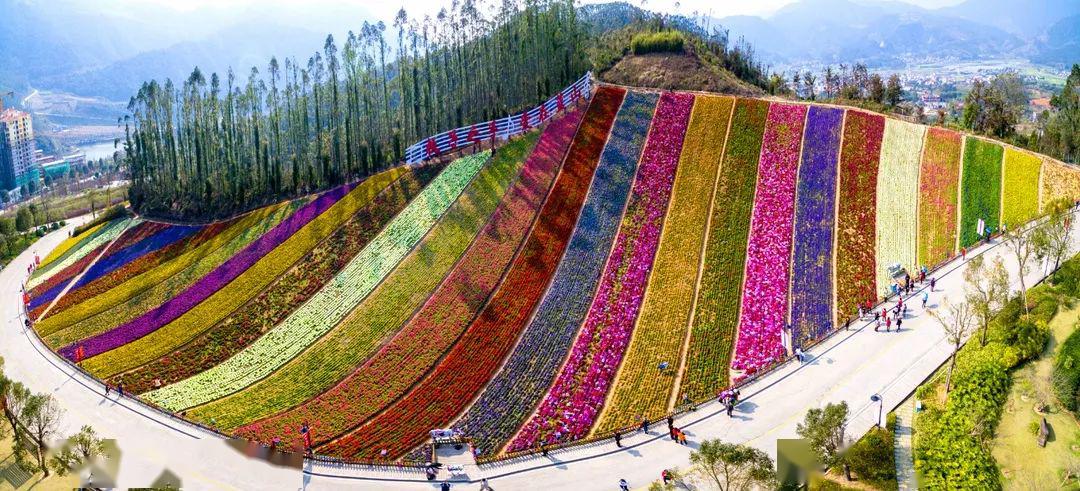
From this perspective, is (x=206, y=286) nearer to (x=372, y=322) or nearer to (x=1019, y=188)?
(x=372, y=322)

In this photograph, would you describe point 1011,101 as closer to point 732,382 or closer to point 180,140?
point 732,382

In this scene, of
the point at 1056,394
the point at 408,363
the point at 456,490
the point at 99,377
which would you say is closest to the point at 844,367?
the point at 1056,394

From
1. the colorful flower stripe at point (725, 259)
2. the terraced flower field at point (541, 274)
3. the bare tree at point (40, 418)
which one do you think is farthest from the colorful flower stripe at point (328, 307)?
the colorful flower stripe at point (725, 259)

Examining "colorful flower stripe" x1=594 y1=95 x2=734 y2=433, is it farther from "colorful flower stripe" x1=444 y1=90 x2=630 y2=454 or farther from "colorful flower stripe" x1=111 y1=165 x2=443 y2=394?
"colorful flower stripe" x1=111 y1=165 x2=443 y2=394

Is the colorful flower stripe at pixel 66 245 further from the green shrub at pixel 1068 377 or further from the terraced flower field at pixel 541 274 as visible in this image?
the green shrub at pixel 1068 377

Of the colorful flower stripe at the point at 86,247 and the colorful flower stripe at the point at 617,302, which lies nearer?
the colorful flower stripe at the point at 617,302

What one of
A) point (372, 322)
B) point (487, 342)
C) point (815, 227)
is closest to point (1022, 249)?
point (815, 227)

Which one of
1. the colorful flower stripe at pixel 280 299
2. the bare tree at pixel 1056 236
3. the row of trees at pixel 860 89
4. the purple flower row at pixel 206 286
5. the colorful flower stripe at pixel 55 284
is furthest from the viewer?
the row of trees at pixel 860 89

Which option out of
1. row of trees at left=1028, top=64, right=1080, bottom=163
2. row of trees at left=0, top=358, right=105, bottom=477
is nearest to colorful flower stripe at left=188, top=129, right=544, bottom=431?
row of trees at left=0, top=358, right=105, bottom=477
